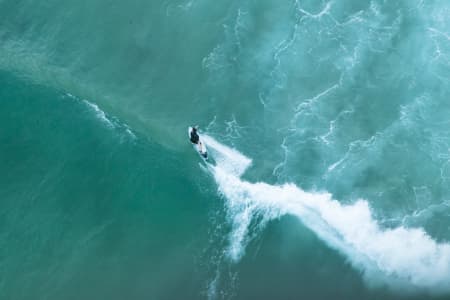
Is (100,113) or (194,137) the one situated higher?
(194,137)

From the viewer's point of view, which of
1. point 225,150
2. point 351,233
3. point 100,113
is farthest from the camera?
point 100,113

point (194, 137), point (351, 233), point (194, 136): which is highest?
point (194, 136)

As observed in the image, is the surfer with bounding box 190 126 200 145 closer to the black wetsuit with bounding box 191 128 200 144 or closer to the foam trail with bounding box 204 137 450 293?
the black wetsuit with bounding box 191 128 200 144

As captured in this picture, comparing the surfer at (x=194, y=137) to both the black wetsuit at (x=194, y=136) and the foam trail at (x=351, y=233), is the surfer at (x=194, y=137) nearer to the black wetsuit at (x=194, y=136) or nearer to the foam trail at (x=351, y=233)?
the black wetsuit at (x=194, y=136)

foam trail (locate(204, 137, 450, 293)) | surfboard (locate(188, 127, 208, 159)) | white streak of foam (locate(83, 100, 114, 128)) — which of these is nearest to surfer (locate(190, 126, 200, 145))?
surfboard (locate(188, 127, 208, 159))

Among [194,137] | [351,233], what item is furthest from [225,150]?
[351,233]

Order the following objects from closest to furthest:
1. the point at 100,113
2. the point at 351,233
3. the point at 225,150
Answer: the point at 351,233 < the point at 225,150 < the point at 100,113

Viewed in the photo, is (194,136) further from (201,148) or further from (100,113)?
(100,113)

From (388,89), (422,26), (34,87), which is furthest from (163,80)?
(422,26)
